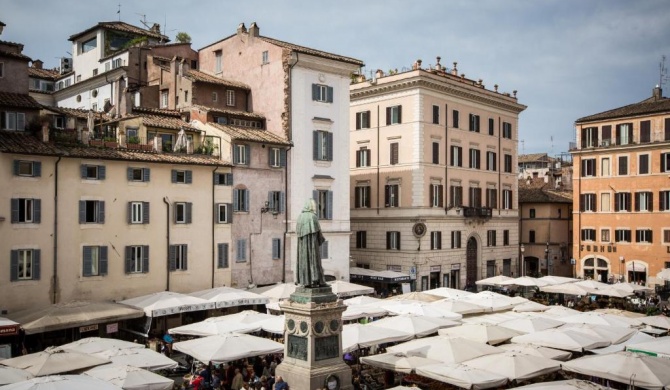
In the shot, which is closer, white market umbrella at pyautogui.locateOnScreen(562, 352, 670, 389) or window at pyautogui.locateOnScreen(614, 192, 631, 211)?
white market umbrella at pyautogui.locateOnScreen(562, 352, 670, 389)

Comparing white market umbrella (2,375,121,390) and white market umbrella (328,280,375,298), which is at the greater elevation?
white market umbrella (2,375,121,390)

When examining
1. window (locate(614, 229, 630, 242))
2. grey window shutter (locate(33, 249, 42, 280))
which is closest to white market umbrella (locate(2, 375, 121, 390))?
grey window shutter (locate(33, 249, 42, 280))

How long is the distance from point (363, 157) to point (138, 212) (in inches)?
884

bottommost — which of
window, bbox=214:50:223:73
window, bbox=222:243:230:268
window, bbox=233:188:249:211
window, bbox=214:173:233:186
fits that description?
window, bbox=222:243:230:268

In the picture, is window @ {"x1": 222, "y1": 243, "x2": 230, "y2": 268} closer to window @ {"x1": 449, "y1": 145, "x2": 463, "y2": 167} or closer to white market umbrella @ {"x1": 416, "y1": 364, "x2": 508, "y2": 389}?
white market umbrella @ {"x1": 416, "y1": 364, "x2": 508, "y2": 389}

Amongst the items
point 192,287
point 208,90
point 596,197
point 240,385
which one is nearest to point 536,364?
point 240,385

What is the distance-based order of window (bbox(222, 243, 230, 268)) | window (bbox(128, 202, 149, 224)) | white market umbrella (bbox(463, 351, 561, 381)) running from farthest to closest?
window (bbox(222, 243, 230, 268))
window (bbox(128, 202, 149, 224))
white market umbrella (bbox(463, 351, 561, 381))

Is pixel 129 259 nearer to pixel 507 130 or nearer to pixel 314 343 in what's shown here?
pixel 314 343

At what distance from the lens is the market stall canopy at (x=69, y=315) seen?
Result: 24.8 m

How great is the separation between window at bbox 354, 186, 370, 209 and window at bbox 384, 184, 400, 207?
173 centimetres

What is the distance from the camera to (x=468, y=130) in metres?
52.1

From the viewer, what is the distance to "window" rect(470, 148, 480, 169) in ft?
172

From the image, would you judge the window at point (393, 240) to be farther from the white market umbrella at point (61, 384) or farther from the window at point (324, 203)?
the white market umbrella at point (61, 384)

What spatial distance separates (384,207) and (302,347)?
101 feet
